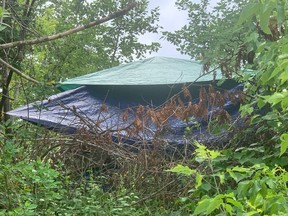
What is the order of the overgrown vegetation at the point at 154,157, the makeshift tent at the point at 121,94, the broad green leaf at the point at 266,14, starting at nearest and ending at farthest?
the broad green leaf at the point at 266,14 → the overgrown vegetation at the point at 154,157 → the makeshift tent at the point at 121,94

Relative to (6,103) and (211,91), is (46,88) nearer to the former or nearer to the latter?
(211,91)

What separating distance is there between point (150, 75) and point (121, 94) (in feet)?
1.28

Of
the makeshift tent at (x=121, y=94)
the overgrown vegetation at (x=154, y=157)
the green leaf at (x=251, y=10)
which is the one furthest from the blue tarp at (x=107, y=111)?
the green leaf at (x=251, y=10)

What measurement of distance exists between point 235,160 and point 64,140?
168cm

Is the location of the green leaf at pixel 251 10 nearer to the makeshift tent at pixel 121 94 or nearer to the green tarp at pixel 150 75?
the makeshift tent at pixel 121 94

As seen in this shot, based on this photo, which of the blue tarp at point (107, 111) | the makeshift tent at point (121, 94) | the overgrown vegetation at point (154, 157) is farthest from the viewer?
the makeshift tent at point (121, 94)

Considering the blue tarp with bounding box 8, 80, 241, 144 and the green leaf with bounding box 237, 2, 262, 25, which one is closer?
the green leaf with bounding box 237, 2, 262, 25

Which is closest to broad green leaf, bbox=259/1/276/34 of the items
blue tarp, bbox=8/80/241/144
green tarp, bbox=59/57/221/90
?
blue tarp, bbox=8/80/241/144

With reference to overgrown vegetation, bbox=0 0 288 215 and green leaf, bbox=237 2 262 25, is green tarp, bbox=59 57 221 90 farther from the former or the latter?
green leaf, bbox=237 2 262 25

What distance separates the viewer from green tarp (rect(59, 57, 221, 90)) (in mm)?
4988

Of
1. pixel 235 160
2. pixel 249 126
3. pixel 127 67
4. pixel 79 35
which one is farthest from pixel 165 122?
pixel 79 35

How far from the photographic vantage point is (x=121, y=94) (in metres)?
5.34

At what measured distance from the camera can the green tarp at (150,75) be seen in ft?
16.4

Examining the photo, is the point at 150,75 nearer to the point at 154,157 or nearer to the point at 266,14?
the point at 154,157
